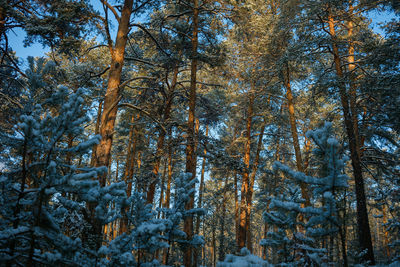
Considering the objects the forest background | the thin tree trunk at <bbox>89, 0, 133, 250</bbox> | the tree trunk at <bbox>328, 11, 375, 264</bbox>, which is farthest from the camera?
the tree trunk at <bbox>328, 11, 375, 264</bbox>

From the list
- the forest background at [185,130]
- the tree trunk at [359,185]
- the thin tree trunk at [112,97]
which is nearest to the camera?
the forest background at [185,130]

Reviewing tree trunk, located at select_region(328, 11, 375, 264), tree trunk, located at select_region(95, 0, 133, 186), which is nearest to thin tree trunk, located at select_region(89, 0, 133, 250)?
tree trunk, located at select_region(95, 0, 133, 186)

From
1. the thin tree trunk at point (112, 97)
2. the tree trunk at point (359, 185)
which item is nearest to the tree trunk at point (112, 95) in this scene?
the thin tree trunk at point (112, 97)

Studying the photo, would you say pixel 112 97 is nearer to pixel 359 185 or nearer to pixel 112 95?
pixel 112 95

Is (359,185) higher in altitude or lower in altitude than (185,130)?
lower

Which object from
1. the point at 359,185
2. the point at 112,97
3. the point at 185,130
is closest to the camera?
the point at 112,97

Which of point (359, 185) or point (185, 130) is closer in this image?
point (185, 130)

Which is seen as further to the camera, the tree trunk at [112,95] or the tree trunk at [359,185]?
the tree trunk at [359,185]

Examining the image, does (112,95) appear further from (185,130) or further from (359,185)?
(359,185)

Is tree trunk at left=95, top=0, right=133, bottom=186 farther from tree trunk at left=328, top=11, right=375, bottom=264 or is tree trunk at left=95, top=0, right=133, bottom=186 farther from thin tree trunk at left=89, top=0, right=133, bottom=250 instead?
tree trunk at left=328, top=11, right=375, bottom=264

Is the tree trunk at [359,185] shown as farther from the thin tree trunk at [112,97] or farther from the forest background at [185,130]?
the thin tree trunk at [112,97]

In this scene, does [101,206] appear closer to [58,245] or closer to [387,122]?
[58,245]

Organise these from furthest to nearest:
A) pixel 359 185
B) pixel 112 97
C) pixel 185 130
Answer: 1. pixel 359 185
2. pixel 185 130
3. pixel 112 97

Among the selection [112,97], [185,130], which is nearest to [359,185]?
[185,130]
